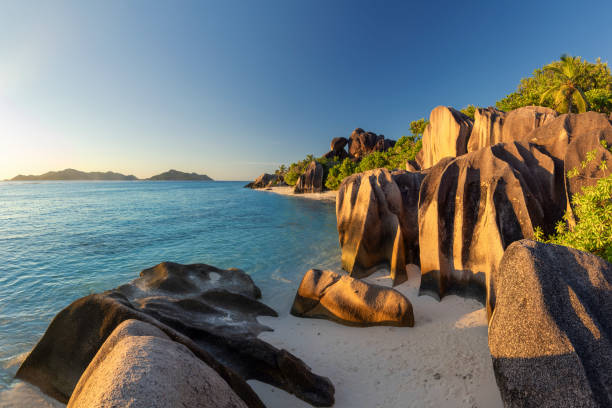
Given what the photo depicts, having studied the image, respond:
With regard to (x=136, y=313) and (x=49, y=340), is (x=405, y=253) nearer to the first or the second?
(x=136, y=313)

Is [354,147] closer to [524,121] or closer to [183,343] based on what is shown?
[524,121]

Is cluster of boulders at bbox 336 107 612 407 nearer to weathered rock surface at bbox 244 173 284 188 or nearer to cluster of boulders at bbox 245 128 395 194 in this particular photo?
cluster of boulders at bbox 245 128 395 194

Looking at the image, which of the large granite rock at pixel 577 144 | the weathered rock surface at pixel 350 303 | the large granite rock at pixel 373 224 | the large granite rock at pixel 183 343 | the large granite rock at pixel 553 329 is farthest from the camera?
the large granite rock at pixel 373 224

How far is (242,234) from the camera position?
78.0 ft

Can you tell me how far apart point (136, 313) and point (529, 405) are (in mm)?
5930

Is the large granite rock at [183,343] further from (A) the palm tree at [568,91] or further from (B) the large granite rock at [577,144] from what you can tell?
(A) the palm tree at [568,91]

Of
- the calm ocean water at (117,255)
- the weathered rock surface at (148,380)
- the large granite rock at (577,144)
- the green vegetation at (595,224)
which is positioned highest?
the large granite rock at (577,144)

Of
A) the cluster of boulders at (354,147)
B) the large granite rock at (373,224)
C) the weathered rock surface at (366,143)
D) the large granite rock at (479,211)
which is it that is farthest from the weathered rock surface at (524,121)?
the weathered rock surface at (366,143)

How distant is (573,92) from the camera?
2181 cm

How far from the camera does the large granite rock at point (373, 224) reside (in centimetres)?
1152

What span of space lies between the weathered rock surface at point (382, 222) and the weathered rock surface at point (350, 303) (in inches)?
140

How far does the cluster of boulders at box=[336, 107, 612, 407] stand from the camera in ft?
10.6

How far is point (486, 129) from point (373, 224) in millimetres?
9039

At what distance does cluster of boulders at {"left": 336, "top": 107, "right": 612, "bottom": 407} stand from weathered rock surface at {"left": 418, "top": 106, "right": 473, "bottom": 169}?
0.23 ft
